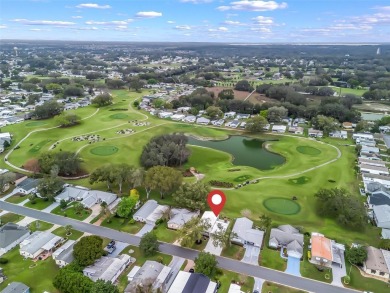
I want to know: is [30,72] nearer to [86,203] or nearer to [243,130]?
[243,130]

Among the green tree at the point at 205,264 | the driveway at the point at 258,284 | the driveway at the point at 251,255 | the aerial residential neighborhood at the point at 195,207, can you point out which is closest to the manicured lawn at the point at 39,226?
the aerial residential neighborhood at the point at 195,207

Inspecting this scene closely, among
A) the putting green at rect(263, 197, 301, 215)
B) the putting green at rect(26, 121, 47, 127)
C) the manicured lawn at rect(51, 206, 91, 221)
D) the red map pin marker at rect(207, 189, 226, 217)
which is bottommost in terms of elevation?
the manicured lawn at rect(51, 206, 91, 221)

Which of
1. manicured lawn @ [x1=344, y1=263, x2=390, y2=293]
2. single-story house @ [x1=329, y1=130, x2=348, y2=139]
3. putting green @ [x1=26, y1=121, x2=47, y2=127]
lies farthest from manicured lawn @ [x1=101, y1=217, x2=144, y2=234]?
single-story house @ [x1=329, y1=130, x2=348, y2=139]

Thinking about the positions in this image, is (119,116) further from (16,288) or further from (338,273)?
(338,273)

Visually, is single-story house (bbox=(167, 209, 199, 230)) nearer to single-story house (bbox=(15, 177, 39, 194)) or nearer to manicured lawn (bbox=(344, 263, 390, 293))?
manicured lawn (bbox=(344, 263, 390, 293))

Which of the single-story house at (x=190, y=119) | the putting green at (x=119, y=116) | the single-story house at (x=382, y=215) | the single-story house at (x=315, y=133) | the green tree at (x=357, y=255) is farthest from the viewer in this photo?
the putting green at (x=119, y=116)

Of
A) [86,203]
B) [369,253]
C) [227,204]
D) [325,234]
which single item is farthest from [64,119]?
[369,253]

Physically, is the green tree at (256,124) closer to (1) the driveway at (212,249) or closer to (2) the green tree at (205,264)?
(1) the driveway at (212,249)
